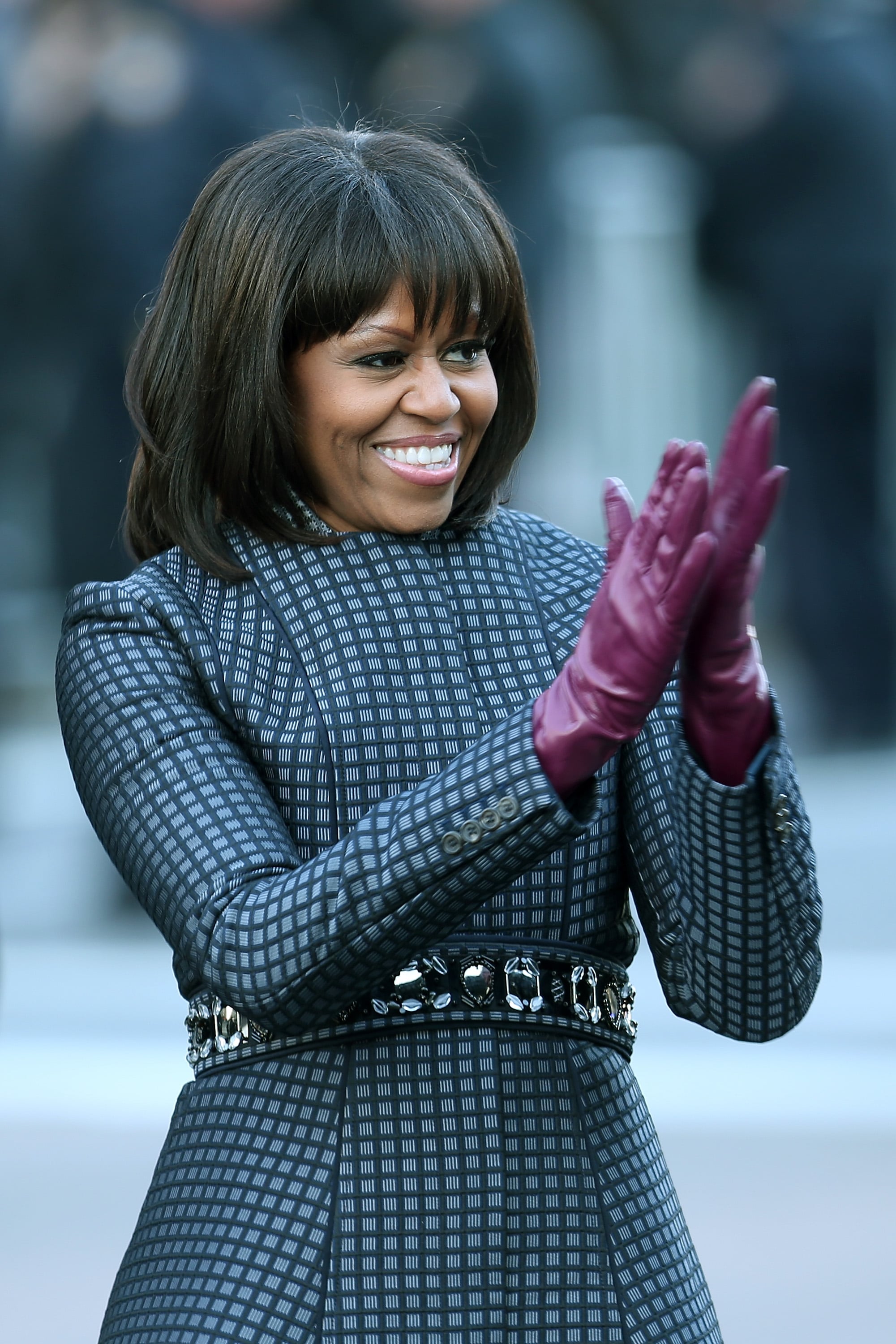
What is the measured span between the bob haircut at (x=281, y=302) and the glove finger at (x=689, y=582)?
0.44 metres

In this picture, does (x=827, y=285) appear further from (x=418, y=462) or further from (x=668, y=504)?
(x=668, y=504)

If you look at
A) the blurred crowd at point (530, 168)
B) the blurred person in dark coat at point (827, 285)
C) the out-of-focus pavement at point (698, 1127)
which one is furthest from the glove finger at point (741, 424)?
the blurred person in dark coat at point (827, 285)

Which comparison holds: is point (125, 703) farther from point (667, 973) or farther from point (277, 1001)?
point (667, 973)

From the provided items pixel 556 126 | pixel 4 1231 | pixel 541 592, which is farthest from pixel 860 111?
pixel 541 592

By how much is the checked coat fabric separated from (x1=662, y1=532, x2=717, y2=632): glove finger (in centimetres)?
15

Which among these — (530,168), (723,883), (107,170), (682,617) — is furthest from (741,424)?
(530,168)

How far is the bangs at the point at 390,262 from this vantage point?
1.94m

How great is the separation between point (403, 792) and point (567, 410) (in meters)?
7.12

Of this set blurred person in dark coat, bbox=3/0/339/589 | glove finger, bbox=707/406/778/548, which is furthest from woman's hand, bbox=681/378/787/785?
blurred person in dark coat, bbox=3/0/339/589

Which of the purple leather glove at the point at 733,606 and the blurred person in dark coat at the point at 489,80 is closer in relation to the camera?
the purple leather glove at the point at 733,606

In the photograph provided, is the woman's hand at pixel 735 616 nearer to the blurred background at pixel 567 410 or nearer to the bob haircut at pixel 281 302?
the bob haircut at pixel 281 302

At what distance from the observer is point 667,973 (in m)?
1.89

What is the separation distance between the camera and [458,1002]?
1.86 metres

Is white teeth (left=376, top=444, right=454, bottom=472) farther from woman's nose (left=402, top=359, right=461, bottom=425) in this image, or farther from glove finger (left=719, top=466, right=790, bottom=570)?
glove finger (left=719, top=466, right=790, bottom=570)
